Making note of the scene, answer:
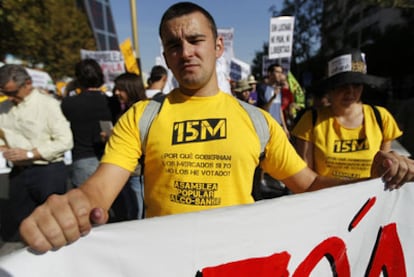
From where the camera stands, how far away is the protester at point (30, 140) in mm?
2930

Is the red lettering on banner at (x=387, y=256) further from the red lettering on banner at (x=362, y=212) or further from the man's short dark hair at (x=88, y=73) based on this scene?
the man's short dark hair at (x=88, y=73)

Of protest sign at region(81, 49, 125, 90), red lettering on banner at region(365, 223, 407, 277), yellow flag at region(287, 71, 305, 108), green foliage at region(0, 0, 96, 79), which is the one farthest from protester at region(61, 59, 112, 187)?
green foliage at region(0, 0, 96, 79)

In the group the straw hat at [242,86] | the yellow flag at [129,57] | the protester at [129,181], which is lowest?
the protester at [129,181]

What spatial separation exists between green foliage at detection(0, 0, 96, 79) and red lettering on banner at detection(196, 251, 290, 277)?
38.8 feet

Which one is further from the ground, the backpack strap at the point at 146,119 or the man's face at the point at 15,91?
the man's face at the point at 15,91

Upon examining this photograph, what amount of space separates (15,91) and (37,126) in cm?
34

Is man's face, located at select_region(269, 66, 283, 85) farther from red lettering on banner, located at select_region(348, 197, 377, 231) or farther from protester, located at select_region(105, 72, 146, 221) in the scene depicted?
red lettering on banner, located at select_region(348, 197, 377, 231)

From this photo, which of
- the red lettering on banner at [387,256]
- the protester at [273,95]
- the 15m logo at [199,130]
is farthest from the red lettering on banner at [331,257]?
the protester at [273,95]

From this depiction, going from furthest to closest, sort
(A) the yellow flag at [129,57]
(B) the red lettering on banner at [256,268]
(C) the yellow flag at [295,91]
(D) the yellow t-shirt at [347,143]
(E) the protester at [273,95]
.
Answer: (C) the yellow flag at [295,91] < (A) the yellow flag at [129,57] < (E) the protester at [273,95] < (D) the yellow t-shirt at [347,143] < (B) the red lettering on banner at [256,268]

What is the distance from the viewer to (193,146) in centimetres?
139

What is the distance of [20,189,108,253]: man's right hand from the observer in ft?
2.73

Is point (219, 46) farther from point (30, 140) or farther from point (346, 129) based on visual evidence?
point (30, 140)

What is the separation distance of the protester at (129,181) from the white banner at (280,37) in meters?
4.03

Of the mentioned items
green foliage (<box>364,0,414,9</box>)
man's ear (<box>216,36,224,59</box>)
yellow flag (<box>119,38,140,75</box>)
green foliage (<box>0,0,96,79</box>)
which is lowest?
man's ear (<box>216,36,224,59</box>)
